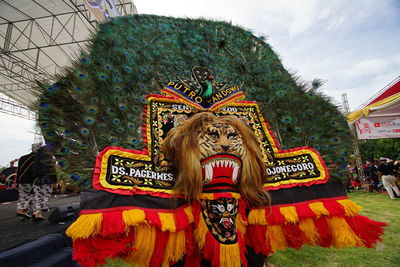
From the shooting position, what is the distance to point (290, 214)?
174 cm

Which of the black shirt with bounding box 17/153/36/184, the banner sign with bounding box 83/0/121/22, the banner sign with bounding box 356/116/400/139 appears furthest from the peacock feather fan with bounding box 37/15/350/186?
the banner sign with bounding box 356/116/400/139

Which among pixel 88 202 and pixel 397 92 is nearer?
pixel 88 202

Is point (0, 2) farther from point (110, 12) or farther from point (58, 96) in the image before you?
point (58, 96)

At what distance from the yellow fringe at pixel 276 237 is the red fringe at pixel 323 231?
343mm

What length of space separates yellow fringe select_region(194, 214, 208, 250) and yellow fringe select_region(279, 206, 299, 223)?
2.49 feet

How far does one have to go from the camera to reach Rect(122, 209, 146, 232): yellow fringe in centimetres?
133

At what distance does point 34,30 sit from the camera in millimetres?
11094

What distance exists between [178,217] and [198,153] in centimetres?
52

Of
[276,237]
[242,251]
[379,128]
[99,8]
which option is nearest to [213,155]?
[242,251]

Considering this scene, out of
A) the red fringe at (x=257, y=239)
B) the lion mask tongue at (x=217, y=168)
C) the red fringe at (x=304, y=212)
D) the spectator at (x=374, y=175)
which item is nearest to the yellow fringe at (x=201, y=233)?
the lion mask tongue at (x=217, y=168)

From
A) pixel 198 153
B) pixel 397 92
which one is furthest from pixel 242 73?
pixel 397 92

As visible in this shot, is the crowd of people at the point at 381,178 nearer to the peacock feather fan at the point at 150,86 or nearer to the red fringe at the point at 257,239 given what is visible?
the peacock feather fan at the point at 150,86

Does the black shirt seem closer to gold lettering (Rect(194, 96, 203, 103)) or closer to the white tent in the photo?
gold lettering (Rect(194, 96, 203, 103))

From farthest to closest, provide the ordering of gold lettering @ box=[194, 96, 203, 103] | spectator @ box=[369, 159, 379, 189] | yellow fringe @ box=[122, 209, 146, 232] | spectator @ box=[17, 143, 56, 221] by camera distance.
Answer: spectator @ box=[369, 159, 379, 189] → spectator @ box=[17, 143, 56, 221] → gold lettering @ box=[194, 96, 203, 103] → yellow fringe @ box=[122, 209, 146, 232]
